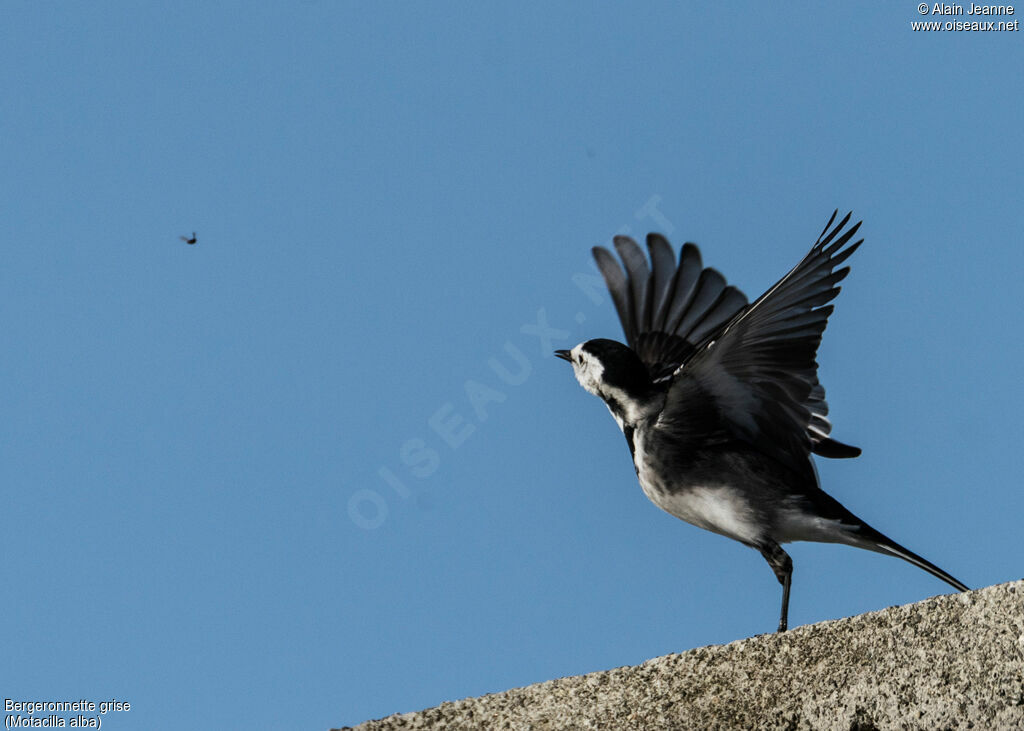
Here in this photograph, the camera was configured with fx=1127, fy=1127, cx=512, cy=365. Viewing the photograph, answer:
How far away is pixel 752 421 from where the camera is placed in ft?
19.2

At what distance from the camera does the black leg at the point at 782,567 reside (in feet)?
17.2

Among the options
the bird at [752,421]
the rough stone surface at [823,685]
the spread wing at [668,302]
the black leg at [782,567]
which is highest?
the spread wing at [668,302]

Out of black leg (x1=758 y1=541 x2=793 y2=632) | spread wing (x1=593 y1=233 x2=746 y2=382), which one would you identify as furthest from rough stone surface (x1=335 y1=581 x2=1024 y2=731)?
spread wing (x1=593 y1=233 x2=746 y2=382)

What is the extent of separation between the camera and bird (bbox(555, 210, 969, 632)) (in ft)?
18.0

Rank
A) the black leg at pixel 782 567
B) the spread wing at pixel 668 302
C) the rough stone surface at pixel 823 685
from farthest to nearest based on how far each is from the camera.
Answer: the spread wing at pixel 668 302
the black leg at pixel 782 567
the rough stone surface at pixel 823 685

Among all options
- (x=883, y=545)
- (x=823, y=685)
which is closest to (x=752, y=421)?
(x=883, y=545)

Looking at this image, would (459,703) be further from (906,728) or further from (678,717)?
(906,728)

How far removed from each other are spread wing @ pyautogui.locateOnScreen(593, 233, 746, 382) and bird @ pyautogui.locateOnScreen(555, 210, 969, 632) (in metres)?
1.51

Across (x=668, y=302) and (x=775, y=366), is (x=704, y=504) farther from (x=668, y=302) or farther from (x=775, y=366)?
(x=668, y=302)

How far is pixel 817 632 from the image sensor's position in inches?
117

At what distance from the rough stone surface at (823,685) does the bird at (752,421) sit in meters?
2.32

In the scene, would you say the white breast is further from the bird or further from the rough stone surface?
the rough stone surface

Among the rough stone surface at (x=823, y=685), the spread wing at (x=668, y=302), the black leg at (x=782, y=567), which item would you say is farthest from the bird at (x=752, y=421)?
the rough stone surface at (x=823, y=685)

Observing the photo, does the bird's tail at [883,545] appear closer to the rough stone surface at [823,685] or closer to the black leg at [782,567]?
the black leg at [782,567]
